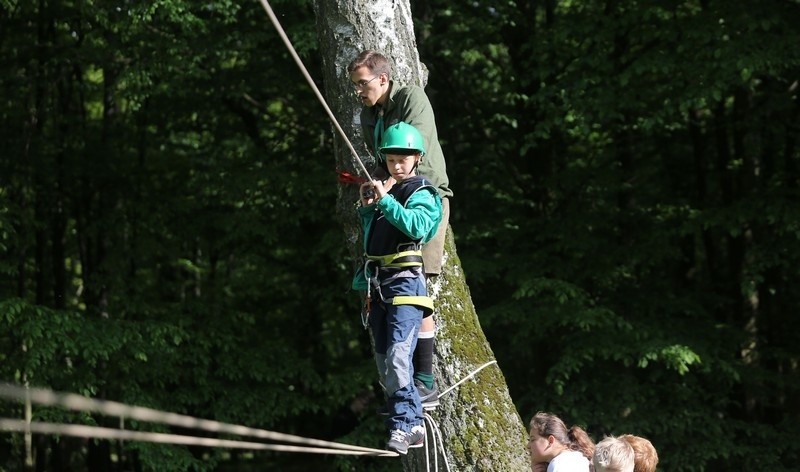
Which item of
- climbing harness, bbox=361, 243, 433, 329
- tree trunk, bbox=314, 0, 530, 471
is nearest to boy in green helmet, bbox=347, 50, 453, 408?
tree trunk, bbox=314, 0, 530, 471

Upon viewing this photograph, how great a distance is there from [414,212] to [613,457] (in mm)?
1189

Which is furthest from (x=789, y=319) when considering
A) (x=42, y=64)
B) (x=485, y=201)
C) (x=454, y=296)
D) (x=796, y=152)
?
(x=42, y=64)

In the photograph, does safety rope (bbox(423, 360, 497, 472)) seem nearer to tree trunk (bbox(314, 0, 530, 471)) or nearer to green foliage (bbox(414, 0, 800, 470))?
tree trunk (bbox(314, 0, 530, 471))

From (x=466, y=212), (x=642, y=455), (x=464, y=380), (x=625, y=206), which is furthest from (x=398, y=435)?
(x=625, y=206)

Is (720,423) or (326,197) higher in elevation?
(326,197)

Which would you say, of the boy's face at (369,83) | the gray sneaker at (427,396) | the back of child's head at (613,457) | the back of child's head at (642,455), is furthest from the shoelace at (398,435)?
the boy's face at (369,83)

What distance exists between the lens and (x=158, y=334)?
9.36m

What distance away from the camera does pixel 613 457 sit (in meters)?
A: 3.45

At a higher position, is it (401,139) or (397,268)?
(401,139)

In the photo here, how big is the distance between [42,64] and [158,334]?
3.45 metres

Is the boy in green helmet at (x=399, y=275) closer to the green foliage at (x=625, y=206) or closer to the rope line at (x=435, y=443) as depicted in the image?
the rope line at (x=435, y=443)

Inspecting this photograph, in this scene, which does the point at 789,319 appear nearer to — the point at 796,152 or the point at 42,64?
the point at 796,152

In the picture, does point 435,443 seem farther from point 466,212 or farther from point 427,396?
point 466,212

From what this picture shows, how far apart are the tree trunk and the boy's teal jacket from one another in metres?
0.58
